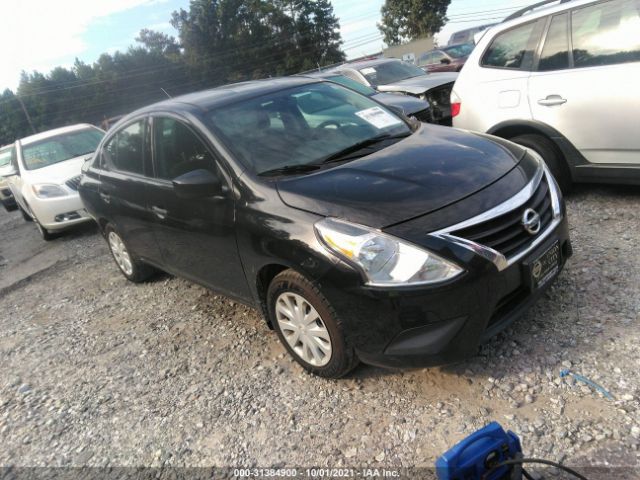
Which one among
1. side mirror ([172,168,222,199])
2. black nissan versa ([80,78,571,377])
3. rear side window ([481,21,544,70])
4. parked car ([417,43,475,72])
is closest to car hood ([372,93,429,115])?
rear side window ([481,21,544,70])

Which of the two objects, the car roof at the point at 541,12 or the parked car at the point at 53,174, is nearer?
the car roof at the point at 541,12

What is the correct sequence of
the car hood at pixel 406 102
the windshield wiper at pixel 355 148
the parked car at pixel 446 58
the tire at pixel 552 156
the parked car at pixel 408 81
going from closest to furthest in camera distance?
the windshield wiper at pixel 355 148 → the tire at pixel 552 156 → the car hood at pixel 406 102 → the parked car at pixel 408 81 → the parked car at pixel 446 58

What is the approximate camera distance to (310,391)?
2.92 metres

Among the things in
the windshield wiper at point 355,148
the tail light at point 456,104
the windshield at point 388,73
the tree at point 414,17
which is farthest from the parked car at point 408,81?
the tree at point 414,17

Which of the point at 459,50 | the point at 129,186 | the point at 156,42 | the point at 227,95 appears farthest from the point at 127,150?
the point at 156,42

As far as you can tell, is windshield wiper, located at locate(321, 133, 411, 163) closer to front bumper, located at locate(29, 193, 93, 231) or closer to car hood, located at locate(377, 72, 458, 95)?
car hood, located at locate(377, 72, 458, 95)

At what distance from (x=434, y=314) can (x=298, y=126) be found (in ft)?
5.47

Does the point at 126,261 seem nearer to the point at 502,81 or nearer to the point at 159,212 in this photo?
the point at 159,212

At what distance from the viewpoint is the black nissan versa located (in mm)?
2395

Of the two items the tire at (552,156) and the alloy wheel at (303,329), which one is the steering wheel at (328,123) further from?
the tire at (552,156)

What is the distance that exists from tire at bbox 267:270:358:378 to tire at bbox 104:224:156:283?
89.5 inches

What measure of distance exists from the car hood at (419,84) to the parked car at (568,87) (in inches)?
127

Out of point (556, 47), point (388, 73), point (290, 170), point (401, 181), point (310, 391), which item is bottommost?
point (310, 391)

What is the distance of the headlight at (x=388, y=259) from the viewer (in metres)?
2.35
